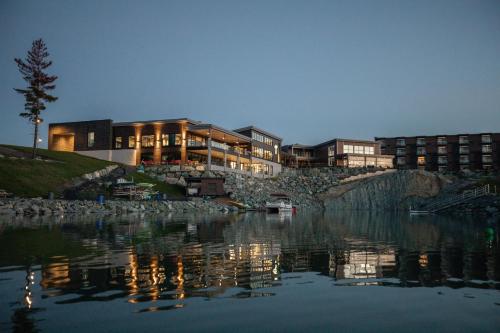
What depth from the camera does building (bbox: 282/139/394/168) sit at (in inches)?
4281

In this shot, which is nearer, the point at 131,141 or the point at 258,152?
the point at 131,141

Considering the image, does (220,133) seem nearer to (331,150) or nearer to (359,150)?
(331,150)

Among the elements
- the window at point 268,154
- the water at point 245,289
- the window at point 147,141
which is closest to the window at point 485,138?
the window at point 268,154

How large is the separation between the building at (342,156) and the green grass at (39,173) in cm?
6548

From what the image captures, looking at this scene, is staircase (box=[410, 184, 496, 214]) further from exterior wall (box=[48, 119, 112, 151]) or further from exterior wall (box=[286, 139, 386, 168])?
exterior wall (box=[48, 119, 112, 151])

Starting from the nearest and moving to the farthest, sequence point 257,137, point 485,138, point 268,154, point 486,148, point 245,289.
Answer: point 245,289 → point 257,137 → point 268,154 → point 486,148 → point 485,138

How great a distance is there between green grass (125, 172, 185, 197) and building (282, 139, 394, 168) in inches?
2062

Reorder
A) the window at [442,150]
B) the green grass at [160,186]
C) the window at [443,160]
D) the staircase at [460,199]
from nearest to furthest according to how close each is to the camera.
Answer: the staircase at [460,199] < the green grass at [160,186] < the window at [443,160] < the window at [442,150]

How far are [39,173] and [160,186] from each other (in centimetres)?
1963

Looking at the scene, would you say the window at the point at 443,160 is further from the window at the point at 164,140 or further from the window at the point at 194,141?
the window at the point at 164,140

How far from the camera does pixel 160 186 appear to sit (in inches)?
2704

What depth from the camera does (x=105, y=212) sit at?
151 ft

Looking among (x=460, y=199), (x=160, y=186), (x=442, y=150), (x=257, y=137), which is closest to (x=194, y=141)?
(x=160, y=186)

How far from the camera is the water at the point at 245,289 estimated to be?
6.75 metres
